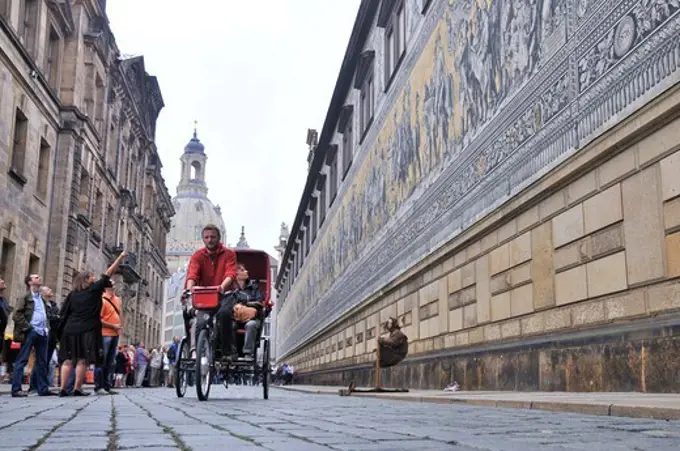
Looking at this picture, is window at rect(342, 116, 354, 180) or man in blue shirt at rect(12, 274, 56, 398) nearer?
man in blue shirt at rect(12, 274, 56, 398)

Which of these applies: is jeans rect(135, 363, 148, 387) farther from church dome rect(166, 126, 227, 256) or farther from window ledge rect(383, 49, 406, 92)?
church dome rect(166, 126, 227, 256)

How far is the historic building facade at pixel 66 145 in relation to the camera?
19.5 meters

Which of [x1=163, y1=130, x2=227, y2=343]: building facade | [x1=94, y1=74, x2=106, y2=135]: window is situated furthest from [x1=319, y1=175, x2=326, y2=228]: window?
[x1=163, y1=130, x2=227, y2=343]: building facade

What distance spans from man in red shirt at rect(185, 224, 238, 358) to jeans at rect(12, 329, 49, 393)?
3284mm

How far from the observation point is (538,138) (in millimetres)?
8883

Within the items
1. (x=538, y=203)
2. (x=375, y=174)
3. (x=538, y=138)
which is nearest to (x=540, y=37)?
(x=538, y=138)

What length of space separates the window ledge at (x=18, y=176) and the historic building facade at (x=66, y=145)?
1.7 inches

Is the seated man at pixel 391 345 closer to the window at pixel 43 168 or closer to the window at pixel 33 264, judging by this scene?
the window at pixel 33 264

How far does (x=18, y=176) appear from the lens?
19.7m

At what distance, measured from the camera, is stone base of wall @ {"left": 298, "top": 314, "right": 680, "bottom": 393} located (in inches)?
239

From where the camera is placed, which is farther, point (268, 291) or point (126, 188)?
point (126, 188)

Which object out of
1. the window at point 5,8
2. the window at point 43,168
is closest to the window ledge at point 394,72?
the window at point 5,8

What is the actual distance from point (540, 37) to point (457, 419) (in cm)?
551

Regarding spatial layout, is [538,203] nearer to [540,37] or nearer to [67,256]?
[540,37]
